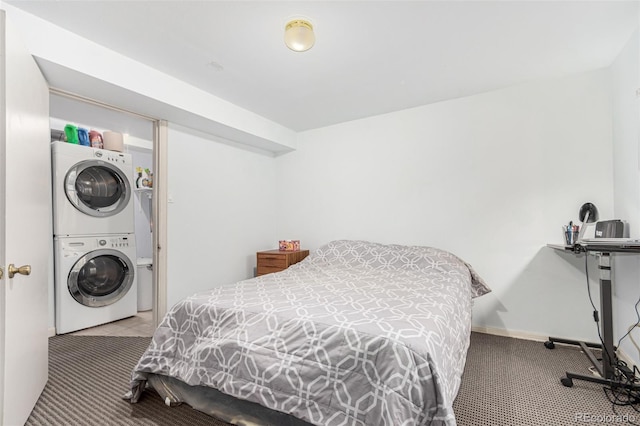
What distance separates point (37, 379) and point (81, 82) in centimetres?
189

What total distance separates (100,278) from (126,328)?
0.60 metres

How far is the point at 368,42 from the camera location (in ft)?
6.67

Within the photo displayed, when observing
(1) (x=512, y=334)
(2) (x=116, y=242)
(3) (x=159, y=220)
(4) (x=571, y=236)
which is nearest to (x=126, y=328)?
(2) (x=116, y=242)

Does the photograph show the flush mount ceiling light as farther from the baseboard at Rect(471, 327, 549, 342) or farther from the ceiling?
the baseboard at Rect(471, 327, 549, 342)

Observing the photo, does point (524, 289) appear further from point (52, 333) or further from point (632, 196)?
point (52, 333)

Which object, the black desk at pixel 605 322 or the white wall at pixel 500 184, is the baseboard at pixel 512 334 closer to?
the white wall at pixel 500 184

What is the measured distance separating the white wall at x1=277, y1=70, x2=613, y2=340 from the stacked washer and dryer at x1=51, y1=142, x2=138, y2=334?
2417 millimetres

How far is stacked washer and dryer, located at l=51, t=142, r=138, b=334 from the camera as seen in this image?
9.43 feet

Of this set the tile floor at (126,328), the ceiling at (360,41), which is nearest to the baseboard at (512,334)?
the ceiling at (360,41)

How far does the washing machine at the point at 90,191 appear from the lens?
2.88 metres

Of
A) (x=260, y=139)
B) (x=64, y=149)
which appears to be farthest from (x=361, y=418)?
(x=64, y=149)

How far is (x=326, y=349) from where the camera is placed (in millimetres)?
1249

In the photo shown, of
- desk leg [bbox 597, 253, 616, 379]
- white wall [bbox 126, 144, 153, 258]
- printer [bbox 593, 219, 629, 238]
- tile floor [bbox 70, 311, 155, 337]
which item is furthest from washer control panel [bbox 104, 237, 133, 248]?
printer [bbox 593, 219, 629, 238]
